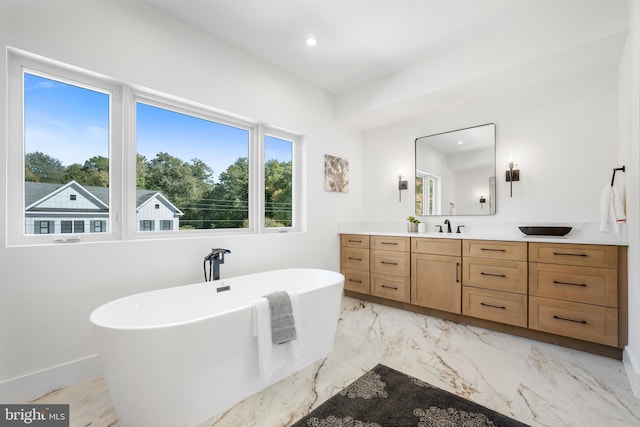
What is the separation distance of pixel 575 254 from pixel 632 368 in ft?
2.71

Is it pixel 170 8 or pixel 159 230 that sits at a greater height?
pixel 170 8

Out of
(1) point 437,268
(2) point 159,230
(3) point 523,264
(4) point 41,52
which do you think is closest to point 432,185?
(1) point 437,268

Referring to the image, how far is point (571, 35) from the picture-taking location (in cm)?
228

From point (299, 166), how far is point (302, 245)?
1.00 metres

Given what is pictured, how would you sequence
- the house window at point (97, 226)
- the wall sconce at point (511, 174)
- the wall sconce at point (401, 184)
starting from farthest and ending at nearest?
the wall sconce at point (401, 184) → the wall sconce at point (511, 174) → the house window at point (97, 226)

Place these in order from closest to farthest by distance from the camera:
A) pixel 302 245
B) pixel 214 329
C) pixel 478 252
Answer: pixel 214 329 → pixel 478 252 → pixel 302 245

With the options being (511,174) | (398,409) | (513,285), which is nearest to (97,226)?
(398,409)

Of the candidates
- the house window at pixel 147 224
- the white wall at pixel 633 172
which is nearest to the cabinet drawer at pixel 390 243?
the white wall at pixel 633 172

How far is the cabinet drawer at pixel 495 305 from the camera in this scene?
104 inches

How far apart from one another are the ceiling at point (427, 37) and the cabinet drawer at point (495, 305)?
206 centimetres

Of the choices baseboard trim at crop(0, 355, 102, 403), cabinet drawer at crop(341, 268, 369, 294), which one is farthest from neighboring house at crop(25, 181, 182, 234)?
cabinet drawer at crop(341, 268, 369, 294)

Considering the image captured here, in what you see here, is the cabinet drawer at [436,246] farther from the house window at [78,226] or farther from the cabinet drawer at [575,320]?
the house window at [78,226]

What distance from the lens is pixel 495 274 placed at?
9.12 ft

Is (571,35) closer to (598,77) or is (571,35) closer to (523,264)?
(598,77)
